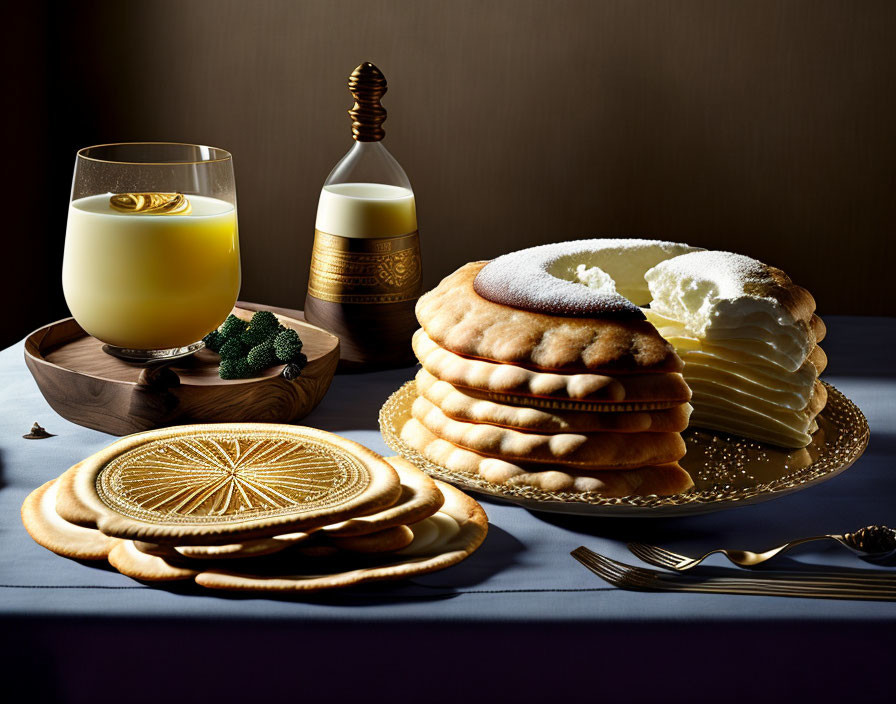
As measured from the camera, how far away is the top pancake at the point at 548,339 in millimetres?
852

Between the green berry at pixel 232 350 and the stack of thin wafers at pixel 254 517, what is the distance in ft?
0.77

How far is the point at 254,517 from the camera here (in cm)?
69

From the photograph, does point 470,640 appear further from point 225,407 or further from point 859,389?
point 859,389

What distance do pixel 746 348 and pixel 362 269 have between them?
50cm

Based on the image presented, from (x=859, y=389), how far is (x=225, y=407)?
0.81 m

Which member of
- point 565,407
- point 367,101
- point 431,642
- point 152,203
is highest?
point 367,101

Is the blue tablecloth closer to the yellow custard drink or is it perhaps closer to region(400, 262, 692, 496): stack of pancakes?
region(400, 262, 692, 496): stack of pancakes

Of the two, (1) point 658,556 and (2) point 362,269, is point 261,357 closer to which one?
(2) point 362,269

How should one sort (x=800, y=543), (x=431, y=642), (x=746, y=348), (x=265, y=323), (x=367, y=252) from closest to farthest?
(x=431, y=642), (x=800, y=543), (x=746, y=348), (x=265, y=323), (x=367, y=252)

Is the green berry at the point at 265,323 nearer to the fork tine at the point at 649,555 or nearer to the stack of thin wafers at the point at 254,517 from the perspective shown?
the stack of thin wafers at the point at 254,517

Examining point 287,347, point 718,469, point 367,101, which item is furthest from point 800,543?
point 367,101

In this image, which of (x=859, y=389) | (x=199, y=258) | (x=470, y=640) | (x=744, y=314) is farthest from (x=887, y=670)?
(x=199, y=258)

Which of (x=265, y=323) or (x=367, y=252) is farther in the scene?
(x=367, y=252)

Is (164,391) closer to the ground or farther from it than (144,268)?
closer to the ground
